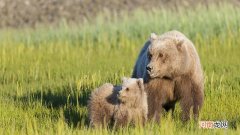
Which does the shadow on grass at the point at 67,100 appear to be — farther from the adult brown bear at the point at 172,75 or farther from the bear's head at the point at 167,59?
the bear's head at the point at 167,59

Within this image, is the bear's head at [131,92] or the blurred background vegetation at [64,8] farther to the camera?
the blurred background vegetation at [64,8]

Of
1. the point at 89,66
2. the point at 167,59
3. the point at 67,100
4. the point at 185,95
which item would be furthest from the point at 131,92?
the point at 89,66

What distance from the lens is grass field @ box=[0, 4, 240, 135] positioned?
8945 millimetres

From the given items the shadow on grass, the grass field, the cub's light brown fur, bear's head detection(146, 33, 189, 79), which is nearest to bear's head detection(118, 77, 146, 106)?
the cub's light brown fur

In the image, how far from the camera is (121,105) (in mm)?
8305

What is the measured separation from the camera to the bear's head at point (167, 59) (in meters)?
8.51

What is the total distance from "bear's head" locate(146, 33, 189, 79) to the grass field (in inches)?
21.9

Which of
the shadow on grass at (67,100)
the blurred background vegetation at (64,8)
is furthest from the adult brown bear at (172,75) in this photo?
the blurred background vegetation at (64,8)

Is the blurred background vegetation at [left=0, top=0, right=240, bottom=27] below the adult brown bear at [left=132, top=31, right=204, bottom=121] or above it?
above

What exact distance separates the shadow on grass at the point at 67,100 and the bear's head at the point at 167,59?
3.63ft

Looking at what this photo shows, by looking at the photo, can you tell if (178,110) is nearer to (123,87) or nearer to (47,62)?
(123,87)

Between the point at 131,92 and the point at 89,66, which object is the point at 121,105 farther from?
the point at 89,66

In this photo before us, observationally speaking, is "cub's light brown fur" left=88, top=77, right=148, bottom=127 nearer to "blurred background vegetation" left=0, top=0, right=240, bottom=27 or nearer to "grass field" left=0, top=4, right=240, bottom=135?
"grass field" left=0, top=4, right=240, bottom=135

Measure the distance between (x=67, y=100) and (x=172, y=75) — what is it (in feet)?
6.66
